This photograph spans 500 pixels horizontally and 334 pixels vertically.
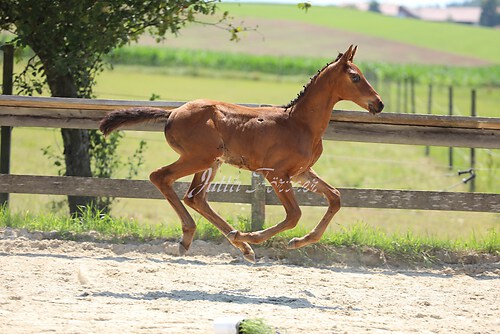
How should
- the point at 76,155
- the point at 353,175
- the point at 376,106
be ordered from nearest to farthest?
the point at 376,106 < the point at 76,155 < the point at 353,175

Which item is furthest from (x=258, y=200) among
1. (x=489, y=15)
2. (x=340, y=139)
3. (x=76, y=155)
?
(x=489, y=15)

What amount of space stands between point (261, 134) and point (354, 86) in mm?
966

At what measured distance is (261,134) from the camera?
295 inches

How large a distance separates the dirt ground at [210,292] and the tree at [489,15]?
5472 inches

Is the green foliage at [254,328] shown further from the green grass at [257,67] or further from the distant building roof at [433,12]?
the distant building roof at [433,12]

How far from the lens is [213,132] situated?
24.6 feet

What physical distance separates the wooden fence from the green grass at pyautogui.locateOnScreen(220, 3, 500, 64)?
70.4 m

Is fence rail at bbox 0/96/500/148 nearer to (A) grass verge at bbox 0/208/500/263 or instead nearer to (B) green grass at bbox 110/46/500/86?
(A) grass verge at bbox 0/208/500/263

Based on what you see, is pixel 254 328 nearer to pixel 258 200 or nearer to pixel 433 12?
pixel 258 200

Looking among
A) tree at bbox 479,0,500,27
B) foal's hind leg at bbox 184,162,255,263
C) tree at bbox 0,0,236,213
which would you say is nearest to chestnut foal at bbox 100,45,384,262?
foal's hind leg at bbox 184,162,255,263

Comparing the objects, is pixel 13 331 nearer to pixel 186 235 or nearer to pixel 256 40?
pixel 186 235

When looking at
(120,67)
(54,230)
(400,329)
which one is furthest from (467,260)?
(120,67)

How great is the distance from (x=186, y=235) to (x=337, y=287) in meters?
1.49

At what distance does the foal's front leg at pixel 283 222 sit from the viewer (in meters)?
7.36
